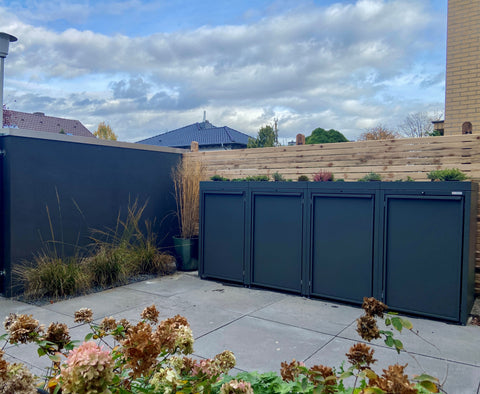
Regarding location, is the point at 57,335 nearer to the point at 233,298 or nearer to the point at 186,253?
the point at 233,298

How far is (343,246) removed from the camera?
477 centimetres

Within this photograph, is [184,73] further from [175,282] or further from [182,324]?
[182,324]

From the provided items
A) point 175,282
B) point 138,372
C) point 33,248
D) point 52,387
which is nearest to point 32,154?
point 33,248

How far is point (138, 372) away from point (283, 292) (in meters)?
4.23

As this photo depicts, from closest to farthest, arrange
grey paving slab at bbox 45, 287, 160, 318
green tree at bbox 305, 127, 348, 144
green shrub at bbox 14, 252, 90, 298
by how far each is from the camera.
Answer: grey paving slab at bbox 45, 287, 160, 318, green shrub at bbox 14, 252, 90, 298, green tree at bbox 305, 127, 348, 144

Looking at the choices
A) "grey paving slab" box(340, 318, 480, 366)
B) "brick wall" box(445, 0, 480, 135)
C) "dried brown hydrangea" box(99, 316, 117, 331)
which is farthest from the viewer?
"brick wall" box(445, 0, 480, 135)

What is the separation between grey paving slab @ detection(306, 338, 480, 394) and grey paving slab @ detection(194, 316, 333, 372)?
0.12 meters

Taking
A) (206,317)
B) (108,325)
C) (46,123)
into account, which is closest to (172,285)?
(206,317)

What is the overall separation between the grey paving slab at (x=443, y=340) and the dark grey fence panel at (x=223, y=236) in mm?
2062

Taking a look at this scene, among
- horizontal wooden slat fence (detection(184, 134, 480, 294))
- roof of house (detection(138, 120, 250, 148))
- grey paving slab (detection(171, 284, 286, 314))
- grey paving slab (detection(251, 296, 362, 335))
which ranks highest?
roof of house (detection(138, 120, 250, 148))

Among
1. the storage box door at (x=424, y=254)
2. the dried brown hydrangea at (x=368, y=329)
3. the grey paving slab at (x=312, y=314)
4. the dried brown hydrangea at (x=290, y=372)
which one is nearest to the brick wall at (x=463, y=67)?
the storage box door at (x=424, y=254)

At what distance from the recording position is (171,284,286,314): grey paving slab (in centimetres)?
466

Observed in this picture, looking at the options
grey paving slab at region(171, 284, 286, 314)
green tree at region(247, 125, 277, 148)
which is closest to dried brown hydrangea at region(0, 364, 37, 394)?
grey paving slab at region(171, 284, 286, 314)

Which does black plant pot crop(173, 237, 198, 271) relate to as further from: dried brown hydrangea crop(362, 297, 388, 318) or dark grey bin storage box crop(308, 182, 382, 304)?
Result: dried brown hydrangea crop(362, 297, 388, 318)
